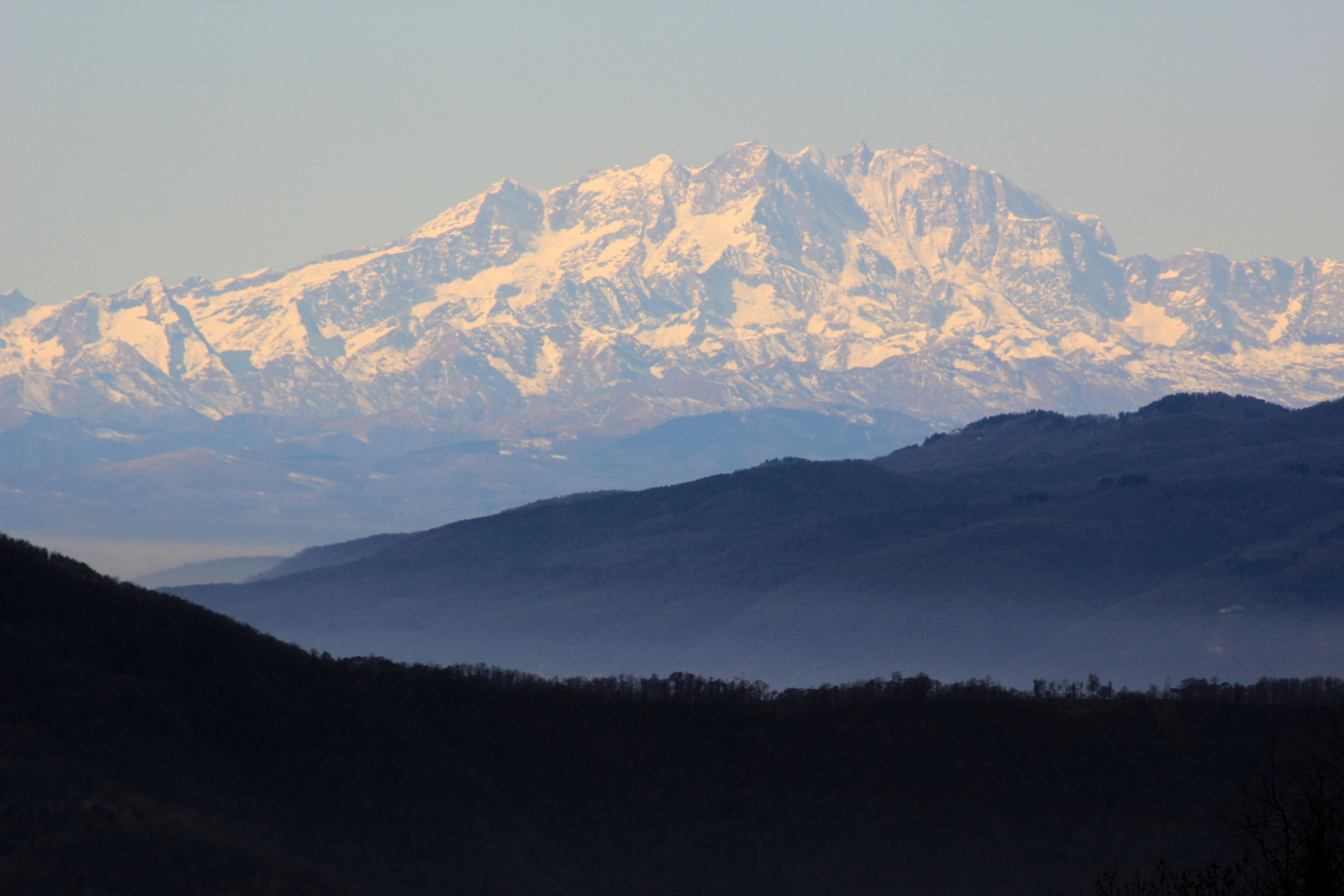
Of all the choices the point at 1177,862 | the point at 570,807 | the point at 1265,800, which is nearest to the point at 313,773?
the point at 570,807

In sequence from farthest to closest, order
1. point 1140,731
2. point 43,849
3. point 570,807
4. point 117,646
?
1. point 1140,731
2. point 570,807
3. point 117,646
4. point 43,849

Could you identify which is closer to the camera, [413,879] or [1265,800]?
[1265,800]

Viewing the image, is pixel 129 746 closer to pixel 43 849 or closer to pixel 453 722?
pixel 43 849

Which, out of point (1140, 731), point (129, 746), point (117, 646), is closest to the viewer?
point (129, 746)

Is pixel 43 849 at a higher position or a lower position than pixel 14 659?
lower

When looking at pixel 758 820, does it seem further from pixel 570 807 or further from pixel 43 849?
pixel 43 849

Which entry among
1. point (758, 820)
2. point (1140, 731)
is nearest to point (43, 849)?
point (758, 820)
